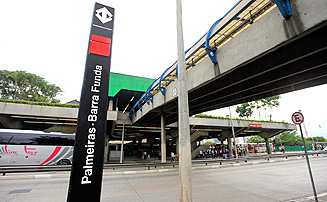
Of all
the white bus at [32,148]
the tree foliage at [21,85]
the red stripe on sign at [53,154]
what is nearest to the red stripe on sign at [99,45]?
the white bus at [32,148]

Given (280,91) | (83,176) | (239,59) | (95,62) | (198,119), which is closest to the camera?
(83,176)

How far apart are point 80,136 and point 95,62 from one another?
5.21ft

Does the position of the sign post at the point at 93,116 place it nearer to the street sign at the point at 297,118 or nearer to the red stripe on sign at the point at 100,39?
the red stripe on sign at the point at 100,39

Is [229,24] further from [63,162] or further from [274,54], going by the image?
[63,162]

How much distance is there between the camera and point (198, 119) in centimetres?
2720

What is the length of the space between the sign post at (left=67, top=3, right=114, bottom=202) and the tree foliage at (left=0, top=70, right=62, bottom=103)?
148ft

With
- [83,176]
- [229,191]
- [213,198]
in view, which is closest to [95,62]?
[83,176]

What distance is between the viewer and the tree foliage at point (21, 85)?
42.1 metres

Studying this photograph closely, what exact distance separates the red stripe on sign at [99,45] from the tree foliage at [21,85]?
148 feet

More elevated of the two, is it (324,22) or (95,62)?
(324,22)

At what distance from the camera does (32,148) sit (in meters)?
16.5

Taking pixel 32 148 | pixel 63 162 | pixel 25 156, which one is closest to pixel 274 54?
pixel 63 162

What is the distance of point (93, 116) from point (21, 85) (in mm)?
56703

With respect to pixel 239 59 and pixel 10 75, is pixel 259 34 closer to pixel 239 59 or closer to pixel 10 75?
pixel 239 59
